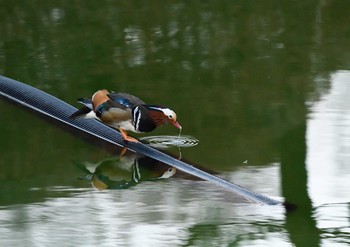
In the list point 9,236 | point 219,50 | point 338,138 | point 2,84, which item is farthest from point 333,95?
point 9,236

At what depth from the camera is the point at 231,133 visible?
20.7 feet

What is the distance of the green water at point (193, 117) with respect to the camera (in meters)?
4.97

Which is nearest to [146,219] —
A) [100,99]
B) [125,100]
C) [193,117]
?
[125,100]

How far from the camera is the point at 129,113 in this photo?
18.8 feet

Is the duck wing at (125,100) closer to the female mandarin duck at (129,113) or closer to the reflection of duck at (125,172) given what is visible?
the female mandarin duck at (129,113)

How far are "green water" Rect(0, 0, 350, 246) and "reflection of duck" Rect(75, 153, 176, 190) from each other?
3 cm

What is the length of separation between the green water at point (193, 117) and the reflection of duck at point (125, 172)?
0.09 ft

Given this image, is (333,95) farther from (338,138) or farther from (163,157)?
(163,157)

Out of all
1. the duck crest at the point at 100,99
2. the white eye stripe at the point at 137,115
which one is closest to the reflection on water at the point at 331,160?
the white eye stripe at the point at 137,115

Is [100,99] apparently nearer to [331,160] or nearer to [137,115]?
[137,115]

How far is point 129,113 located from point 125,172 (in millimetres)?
373

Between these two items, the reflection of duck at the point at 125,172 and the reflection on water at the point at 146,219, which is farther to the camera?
the reflection of duck at the point at 125,172

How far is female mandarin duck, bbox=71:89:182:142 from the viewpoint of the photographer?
5664 millimetres

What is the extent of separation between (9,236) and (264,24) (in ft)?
14.8
